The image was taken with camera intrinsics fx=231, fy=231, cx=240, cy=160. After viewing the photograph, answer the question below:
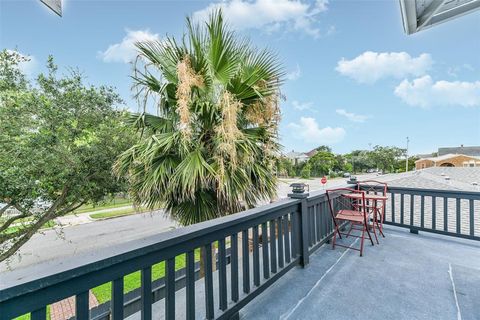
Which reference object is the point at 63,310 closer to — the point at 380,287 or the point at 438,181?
the point at 380,287

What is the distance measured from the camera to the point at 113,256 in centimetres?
99

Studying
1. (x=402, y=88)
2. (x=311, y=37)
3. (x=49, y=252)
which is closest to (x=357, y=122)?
(x=402, y=88)

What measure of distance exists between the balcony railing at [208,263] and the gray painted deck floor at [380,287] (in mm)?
168

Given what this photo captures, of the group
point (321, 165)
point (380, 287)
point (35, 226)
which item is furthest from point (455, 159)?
point (35, 226)

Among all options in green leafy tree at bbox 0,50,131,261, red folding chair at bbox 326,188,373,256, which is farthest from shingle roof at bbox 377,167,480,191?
green leafy tree at bbox 0,50,131,261

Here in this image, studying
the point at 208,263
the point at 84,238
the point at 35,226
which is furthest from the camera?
the point at 84,238

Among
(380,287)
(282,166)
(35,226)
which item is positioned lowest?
(35,226)

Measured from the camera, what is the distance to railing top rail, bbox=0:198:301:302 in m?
0.76

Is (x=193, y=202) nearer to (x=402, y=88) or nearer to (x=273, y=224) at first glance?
(x=273, y=224)

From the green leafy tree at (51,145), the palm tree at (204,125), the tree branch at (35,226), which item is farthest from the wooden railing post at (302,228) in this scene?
the tree branch at (35,226)

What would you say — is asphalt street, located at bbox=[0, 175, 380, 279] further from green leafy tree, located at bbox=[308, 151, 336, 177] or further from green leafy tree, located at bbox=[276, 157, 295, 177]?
green leafy tree, located at bbox=[308, 151, 336, 177]

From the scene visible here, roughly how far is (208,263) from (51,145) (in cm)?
534

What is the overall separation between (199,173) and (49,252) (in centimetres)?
1005

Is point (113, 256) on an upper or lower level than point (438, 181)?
upper
